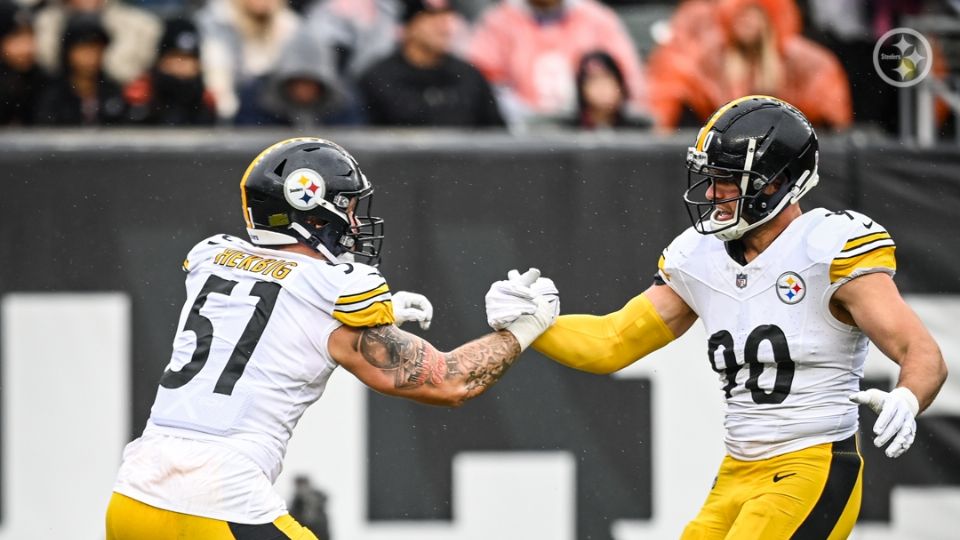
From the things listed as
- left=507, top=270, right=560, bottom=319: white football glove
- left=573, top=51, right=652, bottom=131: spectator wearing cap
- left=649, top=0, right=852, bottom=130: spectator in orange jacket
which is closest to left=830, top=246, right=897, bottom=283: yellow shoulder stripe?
left=507, top=270, right=560, bottom=319: white football glove

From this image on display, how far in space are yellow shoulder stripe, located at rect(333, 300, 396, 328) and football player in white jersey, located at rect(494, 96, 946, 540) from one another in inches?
40.4

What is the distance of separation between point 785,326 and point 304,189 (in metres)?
1.54

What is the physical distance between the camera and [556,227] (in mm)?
6375

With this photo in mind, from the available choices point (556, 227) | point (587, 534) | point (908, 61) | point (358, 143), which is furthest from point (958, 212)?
point (358, 143)

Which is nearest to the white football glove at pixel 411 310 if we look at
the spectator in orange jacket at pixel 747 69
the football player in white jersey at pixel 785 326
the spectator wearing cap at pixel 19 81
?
the football player in white jersey at pixel 785 326

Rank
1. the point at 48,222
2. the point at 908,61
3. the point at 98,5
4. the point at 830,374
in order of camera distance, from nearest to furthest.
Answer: the point at 830,374 → the point at 48,222 → the point at 908,61 → the point at 98,5

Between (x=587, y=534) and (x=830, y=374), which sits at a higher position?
(x=830, y=374)

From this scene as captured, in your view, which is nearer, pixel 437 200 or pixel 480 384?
pixel 480 384

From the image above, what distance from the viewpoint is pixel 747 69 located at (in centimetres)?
746

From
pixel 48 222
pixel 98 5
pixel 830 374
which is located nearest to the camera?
pixel 830 374

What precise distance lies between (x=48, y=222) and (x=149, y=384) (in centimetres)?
84

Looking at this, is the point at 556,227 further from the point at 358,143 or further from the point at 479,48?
the point at 479,48

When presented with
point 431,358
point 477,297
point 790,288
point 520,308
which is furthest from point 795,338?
point 477,297

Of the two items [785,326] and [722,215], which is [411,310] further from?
[785,326]
